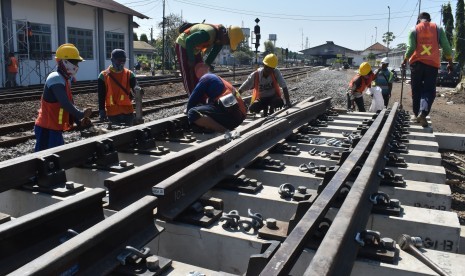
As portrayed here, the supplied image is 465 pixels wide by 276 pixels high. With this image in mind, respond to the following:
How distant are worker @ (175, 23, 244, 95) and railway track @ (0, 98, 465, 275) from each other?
267cm

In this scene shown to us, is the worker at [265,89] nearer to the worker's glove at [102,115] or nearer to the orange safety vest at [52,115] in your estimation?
the worker's glove at [102,115]

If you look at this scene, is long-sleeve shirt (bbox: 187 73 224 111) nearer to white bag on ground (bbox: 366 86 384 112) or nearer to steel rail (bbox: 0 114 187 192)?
steel rail (bbox: 0 114 187 192)

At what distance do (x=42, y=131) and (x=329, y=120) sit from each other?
14.8 ft

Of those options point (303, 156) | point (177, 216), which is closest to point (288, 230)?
point (177, 216)

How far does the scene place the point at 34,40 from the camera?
27.0m

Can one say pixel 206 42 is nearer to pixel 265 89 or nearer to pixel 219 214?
pixel 265 89

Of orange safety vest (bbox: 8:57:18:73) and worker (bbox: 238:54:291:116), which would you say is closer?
worker (bbox: 238:54:291:116)

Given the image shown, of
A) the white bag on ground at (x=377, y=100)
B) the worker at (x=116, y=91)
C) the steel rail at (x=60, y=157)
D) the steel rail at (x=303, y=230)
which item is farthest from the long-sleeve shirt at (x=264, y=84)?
the steel rail at (x=303, y=230)

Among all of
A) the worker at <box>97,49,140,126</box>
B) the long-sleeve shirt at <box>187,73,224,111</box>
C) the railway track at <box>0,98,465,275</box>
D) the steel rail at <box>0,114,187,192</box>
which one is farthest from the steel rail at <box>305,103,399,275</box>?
the worker at <box>97,49,140,126</box>

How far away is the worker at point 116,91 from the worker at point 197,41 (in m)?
0.93

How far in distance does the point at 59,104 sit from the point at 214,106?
5.95 feet

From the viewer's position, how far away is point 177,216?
109 inches

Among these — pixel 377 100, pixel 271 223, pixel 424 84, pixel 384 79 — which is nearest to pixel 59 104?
pixel 271 223

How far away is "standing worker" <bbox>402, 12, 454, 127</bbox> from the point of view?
746 centimetres
